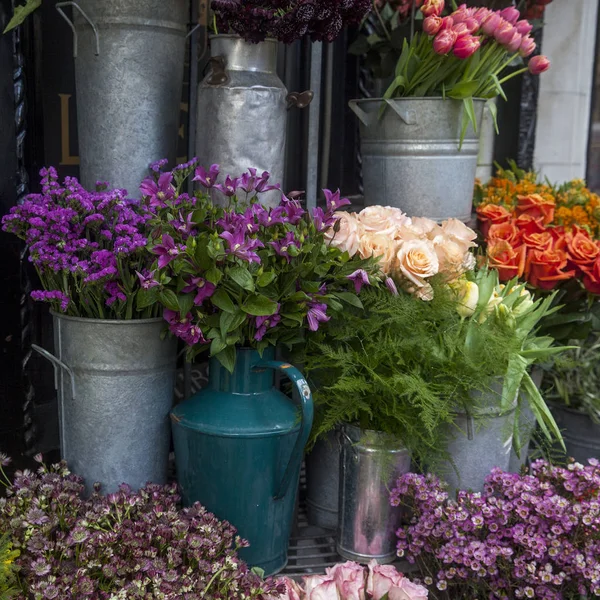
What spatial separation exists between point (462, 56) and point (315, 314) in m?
1.00

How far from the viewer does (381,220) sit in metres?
2.01

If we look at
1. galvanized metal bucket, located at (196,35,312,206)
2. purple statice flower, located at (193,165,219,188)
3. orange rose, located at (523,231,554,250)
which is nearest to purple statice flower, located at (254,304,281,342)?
purple statice flower, located at (193,165,219,188)

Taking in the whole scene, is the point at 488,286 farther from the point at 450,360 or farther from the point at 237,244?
the point at 237,244

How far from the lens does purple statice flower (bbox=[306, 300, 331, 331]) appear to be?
67.4 inches

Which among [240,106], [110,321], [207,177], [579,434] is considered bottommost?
[579,434]

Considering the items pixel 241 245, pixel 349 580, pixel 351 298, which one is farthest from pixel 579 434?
pixel 241 245

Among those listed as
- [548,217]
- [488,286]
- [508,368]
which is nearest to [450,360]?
[508,368]

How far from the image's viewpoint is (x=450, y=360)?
185 centimetres

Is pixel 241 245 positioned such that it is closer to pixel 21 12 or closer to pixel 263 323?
pixel 263 323

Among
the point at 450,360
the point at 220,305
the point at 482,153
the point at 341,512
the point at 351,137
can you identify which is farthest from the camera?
the point at 482,153

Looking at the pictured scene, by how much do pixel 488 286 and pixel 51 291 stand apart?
1105 mm

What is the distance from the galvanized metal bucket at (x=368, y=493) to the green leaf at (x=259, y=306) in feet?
1.50

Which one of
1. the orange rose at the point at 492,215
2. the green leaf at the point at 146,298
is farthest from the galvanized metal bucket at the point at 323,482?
the orange rose at the point at 492,215

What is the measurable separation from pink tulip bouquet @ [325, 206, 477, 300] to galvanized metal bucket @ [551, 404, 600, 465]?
2.84ft
